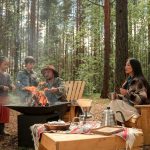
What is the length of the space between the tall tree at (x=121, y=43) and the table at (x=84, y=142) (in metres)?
4.29

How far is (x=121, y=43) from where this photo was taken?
7.75m

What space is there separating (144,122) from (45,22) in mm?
22581

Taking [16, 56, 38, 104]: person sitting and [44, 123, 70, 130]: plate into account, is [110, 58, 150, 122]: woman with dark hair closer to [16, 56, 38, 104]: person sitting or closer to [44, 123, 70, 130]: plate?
[44, 123, 70, 130]: plate

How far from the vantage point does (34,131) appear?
386cm

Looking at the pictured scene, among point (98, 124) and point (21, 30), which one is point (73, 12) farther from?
point (98, 124)

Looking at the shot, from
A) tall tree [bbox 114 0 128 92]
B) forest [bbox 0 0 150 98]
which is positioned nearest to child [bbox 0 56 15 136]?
tall tree [bbox 114 0 128 92]

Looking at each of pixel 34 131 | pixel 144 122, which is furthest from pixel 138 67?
pixel 34 131

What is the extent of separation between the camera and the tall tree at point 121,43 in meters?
7.68

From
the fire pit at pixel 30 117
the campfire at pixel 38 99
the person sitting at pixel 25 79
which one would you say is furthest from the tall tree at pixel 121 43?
the fire pit at pixel 30 117

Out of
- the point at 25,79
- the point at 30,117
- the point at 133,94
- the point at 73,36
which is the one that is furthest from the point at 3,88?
the point at 73,36

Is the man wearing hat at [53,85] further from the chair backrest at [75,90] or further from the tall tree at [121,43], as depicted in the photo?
the tall tree at [121,43]

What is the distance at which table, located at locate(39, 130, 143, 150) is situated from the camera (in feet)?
10.1

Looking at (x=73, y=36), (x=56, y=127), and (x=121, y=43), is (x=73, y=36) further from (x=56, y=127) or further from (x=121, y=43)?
(x=56, y=127)

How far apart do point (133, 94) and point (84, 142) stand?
2.22m
